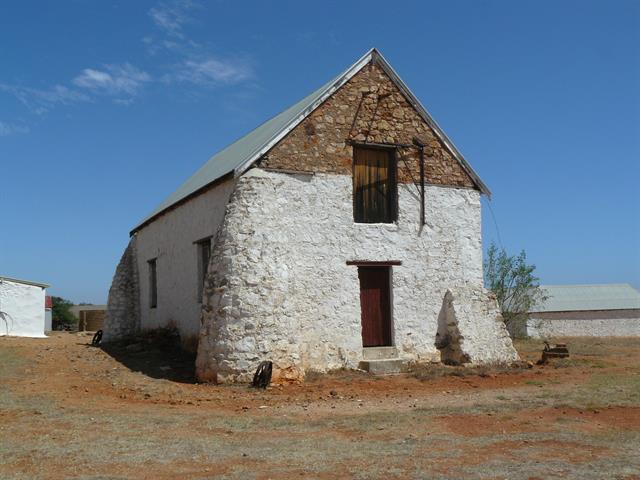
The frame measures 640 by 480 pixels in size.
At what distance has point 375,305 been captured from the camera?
50.9 ft

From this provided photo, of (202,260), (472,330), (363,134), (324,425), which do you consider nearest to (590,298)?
(472,330)

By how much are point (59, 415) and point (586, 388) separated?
958 cm

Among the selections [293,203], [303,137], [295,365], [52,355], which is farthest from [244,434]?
[52,355]

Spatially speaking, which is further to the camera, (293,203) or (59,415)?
(293,203)

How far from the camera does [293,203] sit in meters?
14.5

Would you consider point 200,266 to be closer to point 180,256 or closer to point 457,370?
point 180,256

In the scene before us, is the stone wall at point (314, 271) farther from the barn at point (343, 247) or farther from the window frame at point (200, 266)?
the window frame at point (200, 266)

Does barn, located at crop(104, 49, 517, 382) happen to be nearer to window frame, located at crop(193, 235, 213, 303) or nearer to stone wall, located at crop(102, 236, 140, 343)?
window frame, located at crop(193, 235, 213, 303)

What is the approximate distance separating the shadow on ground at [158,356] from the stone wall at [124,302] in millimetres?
1838

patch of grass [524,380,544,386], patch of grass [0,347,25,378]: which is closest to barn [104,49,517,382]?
patch of grass [524,380,544,386]

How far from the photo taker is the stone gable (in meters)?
14.8

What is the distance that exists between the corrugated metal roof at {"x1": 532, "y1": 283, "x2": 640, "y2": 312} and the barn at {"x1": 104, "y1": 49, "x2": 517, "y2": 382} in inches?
1070

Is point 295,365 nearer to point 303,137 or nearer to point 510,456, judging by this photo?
point 303,137

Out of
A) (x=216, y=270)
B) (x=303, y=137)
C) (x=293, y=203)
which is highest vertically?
(x=303, y=137)
